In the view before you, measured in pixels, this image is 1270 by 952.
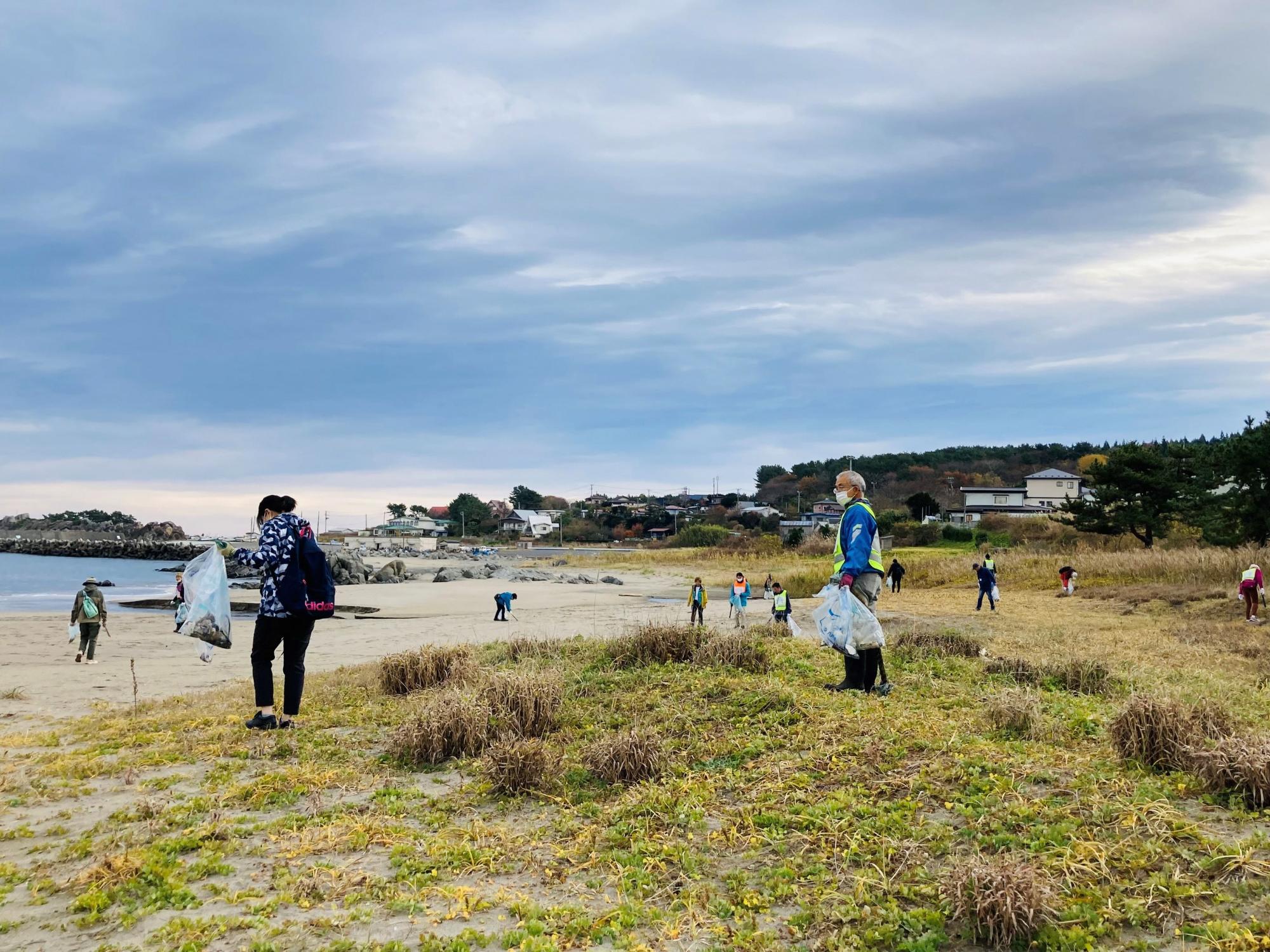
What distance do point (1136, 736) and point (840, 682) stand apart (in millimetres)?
3238

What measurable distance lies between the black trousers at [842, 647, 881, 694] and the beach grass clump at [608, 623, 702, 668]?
1.88m

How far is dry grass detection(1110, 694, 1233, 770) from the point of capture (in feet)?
18.0

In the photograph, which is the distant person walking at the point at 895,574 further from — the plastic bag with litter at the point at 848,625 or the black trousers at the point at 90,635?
the plastic bag with litter at the point at 848,625

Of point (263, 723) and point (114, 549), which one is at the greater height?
point (263, 723)

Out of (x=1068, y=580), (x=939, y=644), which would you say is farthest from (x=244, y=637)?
(x=1068, y=580)

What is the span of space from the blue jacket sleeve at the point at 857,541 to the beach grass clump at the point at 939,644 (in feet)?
10.5

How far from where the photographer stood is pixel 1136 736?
570cm

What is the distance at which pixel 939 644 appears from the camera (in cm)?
1137

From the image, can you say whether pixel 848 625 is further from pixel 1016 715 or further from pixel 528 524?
pixel 528 524

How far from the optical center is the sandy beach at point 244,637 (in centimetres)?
1306

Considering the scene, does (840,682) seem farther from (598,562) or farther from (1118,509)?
(598,562)

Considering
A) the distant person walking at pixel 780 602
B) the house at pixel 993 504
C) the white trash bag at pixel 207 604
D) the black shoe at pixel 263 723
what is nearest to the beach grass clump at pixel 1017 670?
the black shoe at pixel 263 723

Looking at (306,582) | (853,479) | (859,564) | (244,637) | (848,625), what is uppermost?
(853,479)

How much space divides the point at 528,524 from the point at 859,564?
135437 mm
